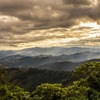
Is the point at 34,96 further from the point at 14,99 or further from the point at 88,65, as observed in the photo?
the point at 88,65

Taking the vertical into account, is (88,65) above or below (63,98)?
above

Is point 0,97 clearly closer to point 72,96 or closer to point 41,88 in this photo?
point 41,88

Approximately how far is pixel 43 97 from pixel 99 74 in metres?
10.8

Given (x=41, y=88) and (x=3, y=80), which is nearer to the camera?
(x=41, y=88)

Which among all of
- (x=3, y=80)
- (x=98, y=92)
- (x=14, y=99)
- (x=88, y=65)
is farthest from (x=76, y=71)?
(x=3, y=80)

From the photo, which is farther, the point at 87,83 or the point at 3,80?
the point at 3,80

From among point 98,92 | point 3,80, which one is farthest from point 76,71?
point 3,80

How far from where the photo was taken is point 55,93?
44.1 metres

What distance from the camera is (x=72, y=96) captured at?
4319cm

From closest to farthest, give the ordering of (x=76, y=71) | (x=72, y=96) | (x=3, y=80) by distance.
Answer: (x=72, y=96), (x=76, y=71), (x=3, y=80)

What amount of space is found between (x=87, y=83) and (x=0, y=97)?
48.7ft

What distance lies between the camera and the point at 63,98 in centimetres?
4356

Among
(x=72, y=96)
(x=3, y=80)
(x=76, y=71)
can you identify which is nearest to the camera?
(x=72, y=96)

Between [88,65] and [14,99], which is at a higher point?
[88,65]
